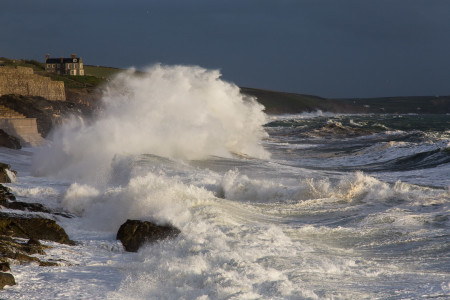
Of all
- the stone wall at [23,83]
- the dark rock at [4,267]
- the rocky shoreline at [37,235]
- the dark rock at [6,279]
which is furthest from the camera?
the stone wall at [23,83]

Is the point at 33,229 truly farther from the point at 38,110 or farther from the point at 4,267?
the point at 38,110

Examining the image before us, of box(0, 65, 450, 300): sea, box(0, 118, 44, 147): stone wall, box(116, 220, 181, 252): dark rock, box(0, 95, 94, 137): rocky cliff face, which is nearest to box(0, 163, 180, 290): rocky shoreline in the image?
box(116, 220, 181, 252): dark rock

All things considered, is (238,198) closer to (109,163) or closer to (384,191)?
(384,191)

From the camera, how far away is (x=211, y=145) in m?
24.7

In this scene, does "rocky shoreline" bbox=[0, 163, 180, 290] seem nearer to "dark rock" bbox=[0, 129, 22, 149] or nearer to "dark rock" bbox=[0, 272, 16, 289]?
"dark rock" bbox=[0, 272, 16, 289]

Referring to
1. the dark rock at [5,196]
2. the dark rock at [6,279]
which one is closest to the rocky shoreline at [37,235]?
the dark rock at [5,196]

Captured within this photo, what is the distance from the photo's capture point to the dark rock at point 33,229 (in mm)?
9055

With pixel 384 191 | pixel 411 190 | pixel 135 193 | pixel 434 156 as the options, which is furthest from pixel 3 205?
pixel 434 156

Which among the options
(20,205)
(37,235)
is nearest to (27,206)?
(20,205)

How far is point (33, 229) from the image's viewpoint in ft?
30.2

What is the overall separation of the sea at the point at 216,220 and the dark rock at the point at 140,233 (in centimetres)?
17

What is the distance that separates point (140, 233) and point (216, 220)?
5.24ft

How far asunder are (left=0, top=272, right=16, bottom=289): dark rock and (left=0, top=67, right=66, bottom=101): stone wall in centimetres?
3226

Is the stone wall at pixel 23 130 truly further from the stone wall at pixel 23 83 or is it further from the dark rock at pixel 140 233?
the dark rock at pixel 140 233
